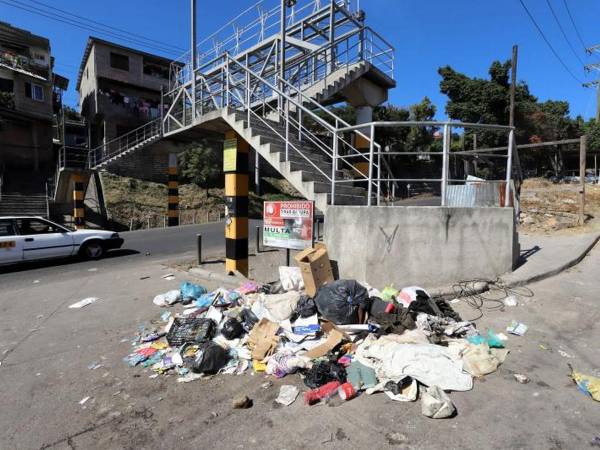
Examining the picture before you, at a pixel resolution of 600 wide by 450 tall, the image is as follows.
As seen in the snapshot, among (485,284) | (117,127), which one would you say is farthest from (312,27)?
(117,127)

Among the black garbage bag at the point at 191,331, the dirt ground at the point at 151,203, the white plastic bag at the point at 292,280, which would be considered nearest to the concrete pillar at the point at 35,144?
the dirt ground at the point at 151,203

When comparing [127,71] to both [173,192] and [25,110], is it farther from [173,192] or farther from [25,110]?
[173,192]

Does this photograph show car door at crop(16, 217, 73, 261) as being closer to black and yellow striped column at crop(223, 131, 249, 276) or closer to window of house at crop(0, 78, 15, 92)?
black and yellow striped column at crop(223, 131, 249, 276)

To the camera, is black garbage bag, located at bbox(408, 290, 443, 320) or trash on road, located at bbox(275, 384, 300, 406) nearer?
trash on road, located at bbox(275, 384, 300, 406)

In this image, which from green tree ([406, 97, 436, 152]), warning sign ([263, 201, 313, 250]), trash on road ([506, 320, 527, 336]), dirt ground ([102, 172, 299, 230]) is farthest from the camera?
green tree ([406, 97, 436, 152])

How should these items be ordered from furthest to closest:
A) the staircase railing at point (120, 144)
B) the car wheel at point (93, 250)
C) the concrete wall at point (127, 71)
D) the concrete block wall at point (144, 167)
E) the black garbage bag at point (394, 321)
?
the concrete wall at point (127, 71), the concrete block wall at point (144, 167), the staircase railing at point (120, 144), the car wheel at point (93, 250), the black garbage bag at point (394, 321)

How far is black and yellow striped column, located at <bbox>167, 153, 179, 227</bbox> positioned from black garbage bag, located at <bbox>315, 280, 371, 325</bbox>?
1906cm

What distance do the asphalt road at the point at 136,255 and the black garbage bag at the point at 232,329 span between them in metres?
6.14

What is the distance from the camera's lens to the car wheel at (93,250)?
1056 centimetres

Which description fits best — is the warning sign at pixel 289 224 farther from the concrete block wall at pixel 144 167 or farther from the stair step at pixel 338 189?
the concrete block wall at pixel 144 167

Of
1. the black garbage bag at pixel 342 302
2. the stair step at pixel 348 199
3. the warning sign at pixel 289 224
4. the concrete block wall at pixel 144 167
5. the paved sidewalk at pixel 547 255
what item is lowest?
the black garbage bag at pixel 342 302

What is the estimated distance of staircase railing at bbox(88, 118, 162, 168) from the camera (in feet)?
60.1

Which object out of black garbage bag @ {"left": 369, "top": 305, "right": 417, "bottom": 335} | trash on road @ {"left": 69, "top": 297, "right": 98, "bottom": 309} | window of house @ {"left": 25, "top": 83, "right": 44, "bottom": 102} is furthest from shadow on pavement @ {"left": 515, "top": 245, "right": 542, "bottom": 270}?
window of house @ {"left": 25, "top": 83, "right": 44, "bottom": 102}

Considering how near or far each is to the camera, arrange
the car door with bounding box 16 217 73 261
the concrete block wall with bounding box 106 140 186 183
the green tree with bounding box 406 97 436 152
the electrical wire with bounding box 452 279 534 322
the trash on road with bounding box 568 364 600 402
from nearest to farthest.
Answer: the trash on road with bounding box 568 364 600 402 < the electrical wire with bounding box 452 279 534 322 < the car door with bounding box 16 217 73 261 < the concrete block wall with bounding box 106 140 186 183 < the green tree with bounding box 406 97 436 152
